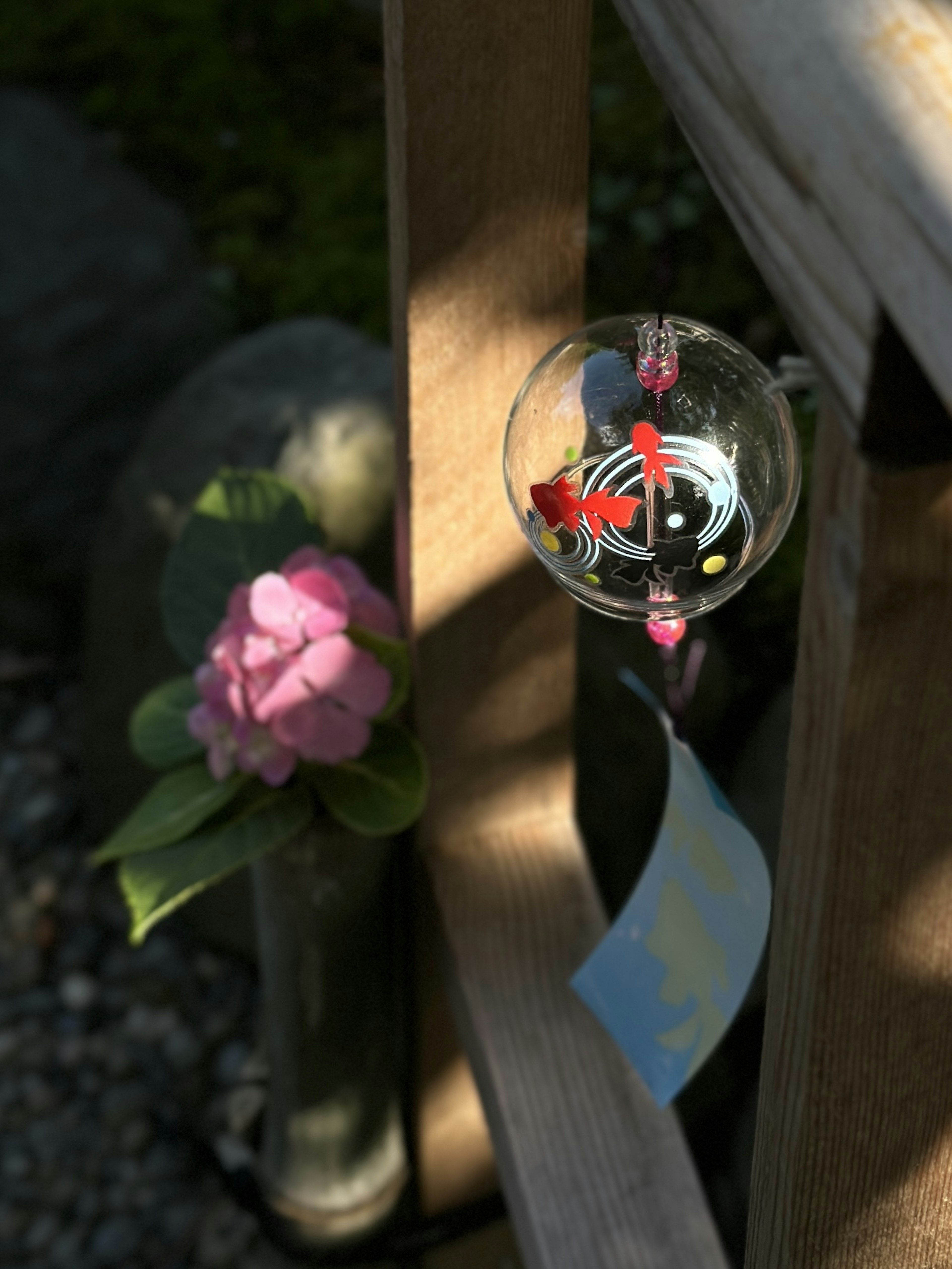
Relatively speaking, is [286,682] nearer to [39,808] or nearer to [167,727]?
[167,727]

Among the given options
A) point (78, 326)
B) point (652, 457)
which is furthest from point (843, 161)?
point (78, 326)

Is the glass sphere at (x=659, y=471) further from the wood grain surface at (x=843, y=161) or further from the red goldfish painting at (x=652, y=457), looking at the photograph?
the wood grain surface at (x=843, y=161)

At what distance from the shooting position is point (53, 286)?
3.28 metres

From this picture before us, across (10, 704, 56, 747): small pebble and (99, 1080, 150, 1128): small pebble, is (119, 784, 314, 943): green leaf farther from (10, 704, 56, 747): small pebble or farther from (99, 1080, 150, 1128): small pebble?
(10, 704, 56, 747): small pebble

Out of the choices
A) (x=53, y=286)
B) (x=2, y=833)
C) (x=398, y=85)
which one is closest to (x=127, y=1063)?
(x=2, y=833)

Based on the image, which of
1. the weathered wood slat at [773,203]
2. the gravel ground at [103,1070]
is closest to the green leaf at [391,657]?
the weathered wood slat at [773,203]

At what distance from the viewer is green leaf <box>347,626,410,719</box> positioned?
1.38 meters

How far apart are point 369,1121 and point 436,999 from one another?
0.85 feet

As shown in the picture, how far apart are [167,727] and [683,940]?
0.64 meters

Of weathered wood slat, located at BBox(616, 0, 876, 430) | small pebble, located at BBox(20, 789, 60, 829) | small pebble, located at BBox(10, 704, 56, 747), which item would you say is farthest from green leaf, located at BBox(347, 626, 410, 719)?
small pebble, located at BBox(10, 704, 56, 747)

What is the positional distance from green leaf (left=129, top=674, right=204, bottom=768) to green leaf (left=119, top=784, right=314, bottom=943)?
12 centimetres

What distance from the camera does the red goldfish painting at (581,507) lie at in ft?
3.03

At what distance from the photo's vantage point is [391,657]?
139 cm

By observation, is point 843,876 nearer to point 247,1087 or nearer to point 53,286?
point 247,1087
